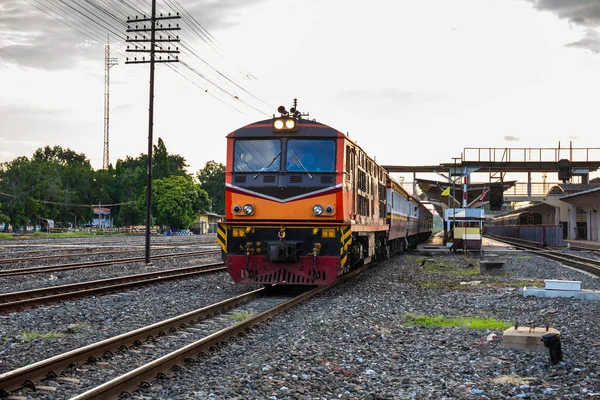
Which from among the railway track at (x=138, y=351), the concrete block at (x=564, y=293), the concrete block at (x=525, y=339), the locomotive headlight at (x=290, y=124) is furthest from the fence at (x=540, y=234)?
the concrete block at (x=525, y=339)

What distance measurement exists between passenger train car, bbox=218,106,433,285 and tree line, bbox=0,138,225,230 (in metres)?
63.0

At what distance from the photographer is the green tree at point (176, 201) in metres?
78.6

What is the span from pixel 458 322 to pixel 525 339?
2.12 m

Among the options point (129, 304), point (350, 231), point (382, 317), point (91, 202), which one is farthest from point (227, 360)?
point (91, 202)

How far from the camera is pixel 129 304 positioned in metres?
11.3

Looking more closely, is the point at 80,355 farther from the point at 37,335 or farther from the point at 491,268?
the point at 491,268

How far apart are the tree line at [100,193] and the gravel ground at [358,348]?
64622 mm

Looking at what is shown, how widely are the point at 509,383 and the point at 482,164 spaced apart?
131ft

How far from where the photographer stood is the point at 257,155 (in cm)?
1280

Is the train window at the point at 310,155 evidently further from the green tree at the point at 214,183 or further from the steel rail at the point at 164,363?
the green tree at the point at 214,183

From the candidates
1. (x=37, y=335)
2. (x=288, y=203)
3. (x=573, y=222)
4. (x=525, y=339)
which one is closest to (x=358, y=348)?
(x=525, y=339)

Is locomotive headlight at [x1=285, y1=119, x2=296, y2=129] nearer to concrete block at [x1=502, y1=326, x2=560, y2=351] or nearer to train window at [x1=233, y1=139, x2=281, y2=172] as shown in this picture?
train window at [x1=233, y1=139, x2=281, y2=172]

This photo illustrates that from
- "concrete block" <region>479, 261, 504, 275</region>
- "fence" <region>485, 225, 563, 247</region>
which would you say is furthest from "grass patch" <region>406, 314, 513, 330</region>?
"fence" <region>485, 225, 563, 247</region>

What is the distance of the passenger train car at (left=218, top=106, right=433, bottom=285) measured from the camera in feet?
39.8
